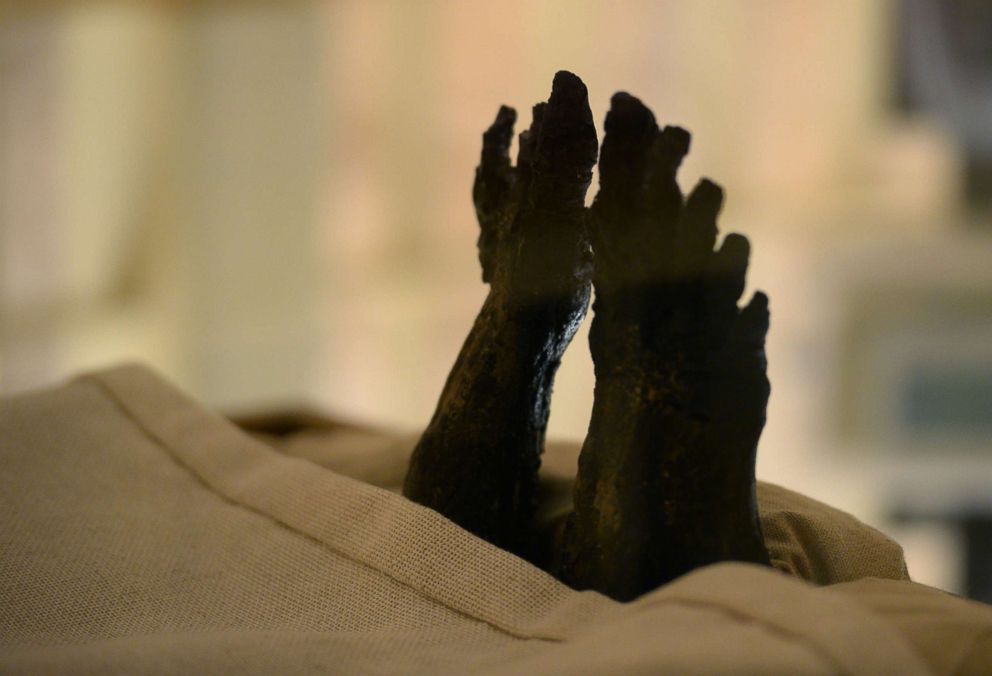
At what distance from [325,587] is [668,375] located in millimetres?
144

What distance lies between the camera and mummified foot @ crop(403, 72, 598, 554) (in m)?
0.42

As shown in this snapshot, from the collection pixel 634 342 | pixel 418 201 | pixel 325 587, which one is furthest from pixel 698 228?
pixel 418 201

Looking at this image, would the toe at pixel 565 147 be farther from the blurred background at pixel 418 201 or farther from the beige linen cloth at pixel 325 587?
the blurred background at pixel 418 201

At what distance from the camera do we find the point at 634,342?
375 mm

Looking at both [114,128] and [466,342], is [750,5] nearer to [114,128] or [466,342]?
[114,128]

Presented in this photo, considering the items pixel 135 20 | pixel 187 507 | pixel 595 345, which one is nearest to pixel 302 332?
pixel 135 20

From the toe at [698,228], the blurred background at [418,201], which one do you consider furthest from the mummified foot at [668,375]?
the blurred background at [418,201]

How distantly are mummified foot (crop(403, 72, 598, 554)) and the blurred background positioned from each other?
785mm

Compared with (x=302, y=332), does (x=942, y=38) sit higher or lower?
higher

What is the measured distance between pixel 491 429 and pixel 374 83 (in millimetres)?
1435

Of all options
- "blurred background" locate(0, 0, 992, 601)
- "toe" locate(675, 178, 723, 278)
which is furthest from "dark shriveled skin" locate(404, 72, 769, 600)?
"blurred background" locate(0, 0, 992, 601)

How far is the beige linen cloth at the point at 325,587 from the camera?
11.4 inches

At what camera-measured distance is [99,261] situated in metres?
1.89

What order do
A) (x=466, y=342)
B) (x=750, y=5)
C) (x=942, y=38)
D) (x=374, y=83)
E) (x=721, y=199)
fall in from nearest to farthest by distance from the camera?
(x=721, y=199), (x=466, y=342), (x=942, y=38), (x=750, y=5), (x=374, y=83)
